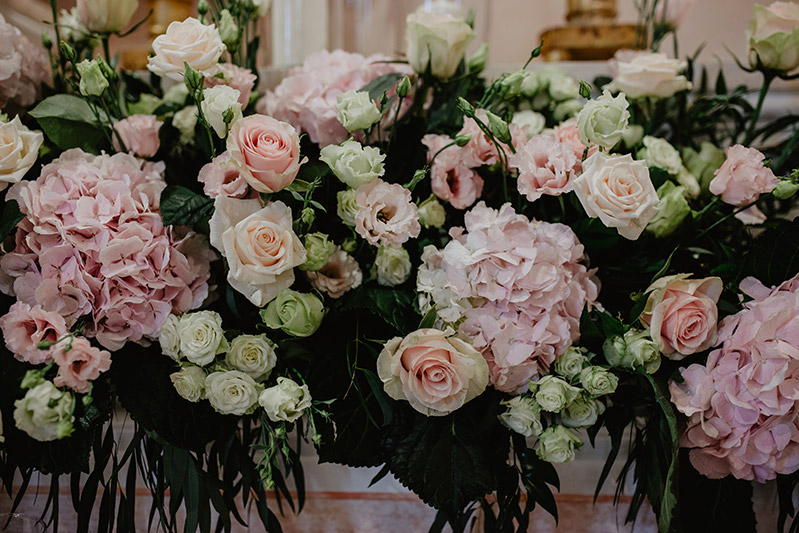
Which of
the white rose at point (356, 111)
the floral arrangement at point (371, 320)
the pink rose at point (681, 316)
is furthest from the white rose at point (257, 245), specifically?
the pink rose at point (681, 316)

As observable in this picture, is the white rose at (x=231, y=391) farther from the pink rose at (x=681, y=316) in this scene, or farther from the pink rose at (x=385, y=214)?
the pink rose at (x=681, y=316)

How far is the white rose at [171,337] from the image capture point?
0.53 metres

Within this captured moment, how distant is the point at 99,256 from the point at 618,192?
460 millimetres

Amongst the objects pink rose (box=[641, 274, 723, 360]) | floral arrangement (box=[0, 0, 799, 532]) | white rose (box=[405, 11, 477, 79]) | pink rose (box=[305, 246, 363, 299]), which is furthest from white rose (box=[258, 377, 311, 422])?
white rose (box=[405, 11, 477, 79])

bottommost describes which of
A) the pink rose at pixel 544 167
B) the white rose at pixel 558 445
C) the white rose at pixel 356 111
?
the white rose at pixel 558 445

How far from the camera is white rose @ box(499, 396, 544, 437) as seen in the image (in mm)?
524

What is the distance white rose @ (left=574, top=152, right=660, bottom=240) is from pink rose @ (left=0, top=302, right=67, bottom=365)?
18.1 inches

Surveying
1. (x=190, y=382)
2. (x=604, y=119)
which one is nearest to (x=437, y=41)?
(x=604, y=119)

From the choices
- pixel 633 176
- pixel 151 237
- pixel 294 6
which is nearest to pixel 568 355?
pixel 633 176

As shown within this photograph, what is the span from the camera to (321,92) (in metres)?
0.71

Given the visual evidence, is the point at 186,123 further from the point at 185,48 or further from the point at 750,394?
the point at 750,394

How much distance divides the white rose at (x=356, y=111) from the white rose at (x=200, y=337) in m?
0.22

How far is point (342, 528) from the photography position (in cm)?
66

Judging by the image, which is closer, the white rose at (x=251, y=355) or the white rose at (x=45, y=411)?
the white rose at (x=45, y=411)
